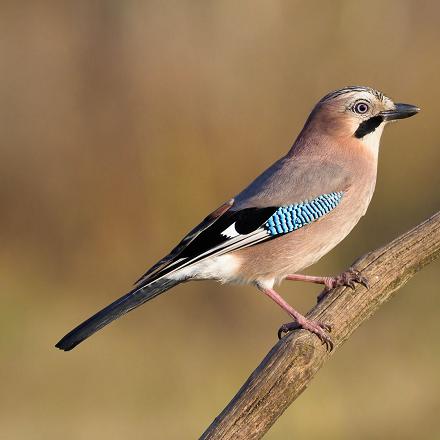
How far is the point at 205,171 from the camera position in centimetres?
797

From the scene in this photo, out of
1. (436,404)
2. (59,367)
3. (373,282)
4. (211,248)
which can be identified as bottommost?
(436,404)

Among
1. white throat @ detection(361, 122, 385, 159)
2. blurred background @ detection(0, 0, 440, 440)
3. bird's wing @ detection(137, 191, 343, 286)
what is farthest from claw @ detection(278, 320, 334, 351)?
blurred background @ detection(0, 0, 440, 440)

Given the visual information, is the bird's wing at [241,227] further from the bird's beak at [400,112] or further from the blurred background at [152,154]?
the blurred background at [152,154]

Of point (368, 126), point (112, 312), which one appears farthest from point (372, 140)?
point (112, 312)

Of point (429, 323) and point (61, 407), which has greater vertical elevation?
point (61, 407)

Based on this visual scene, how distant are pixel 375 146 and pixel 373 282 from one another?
3.11 ft

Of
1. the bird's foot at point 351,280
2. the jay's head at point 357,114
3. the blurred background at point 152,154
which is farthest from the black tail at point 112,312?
the blurred background at point 152,154

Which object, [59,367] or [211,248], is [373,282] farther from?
[59,367]

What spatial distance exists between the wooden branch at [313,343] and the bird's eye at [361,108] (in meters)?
0.76

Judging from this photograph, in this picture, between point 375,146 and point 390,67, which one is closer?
point 375,146

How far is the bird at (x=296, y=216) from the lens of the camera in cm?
468

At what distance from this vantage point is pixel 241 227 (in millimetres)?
4852

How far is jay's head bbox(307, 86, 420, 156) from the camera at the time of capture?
515 cm

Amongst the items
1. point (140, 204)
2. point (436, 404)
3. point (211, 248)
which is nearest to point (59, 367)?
point (140, 204)
